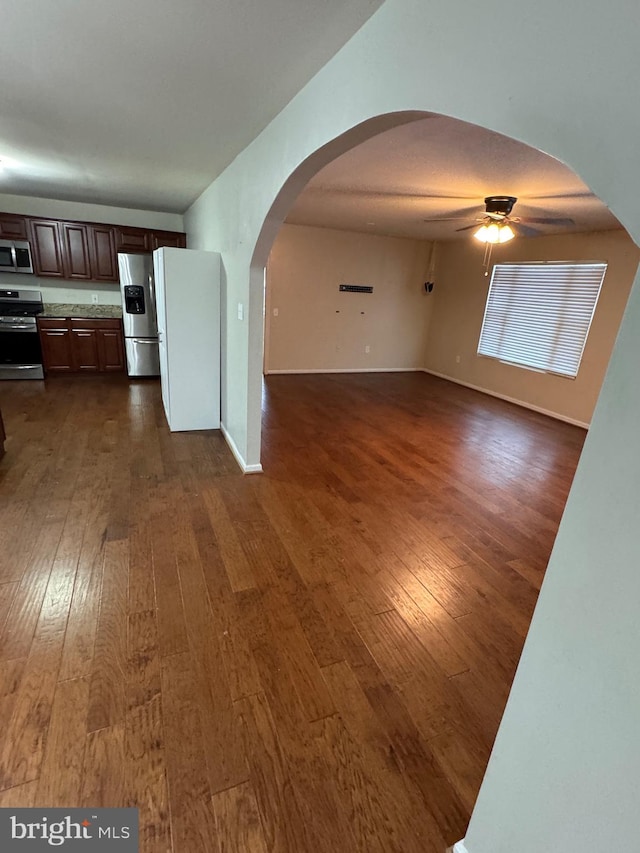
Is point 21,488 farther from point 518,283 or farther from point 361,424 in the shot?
point 518,283

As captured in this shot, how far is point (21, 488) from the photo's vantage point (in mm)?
2883

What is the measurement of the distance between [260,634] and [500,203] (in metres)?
4.03

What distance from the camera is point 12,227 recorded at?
5344 millimetres

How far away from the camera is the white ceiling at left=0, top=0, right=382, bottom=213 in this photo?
1.49 meters

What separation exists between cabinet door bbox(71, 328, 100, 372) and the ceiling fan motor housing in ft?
16.9

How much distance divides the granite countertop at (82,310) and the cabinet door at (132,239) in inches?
36.4

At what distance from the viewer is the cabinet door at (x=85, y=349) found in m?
5.68

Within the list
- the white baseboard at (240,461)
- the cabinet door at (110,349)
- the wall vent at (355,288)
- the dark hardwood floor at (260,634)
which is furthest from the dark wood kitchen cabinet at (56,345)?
the wall vent at (355,288)

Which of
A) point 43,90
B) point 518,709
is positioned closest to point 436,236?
point 43,90

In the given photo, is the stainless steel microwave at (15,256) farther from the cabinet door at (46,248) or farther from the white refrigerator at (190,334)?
the white refrigerator at (190,334)

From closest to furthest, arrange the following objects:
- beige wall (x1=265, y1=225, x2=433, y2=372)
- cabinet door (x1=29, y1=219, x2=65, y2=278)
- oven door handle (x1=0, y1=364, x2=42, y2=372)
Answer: oven door handle (x1=0, y1=364, x2=42, y2=372) → cabinet door (x1=29, y1=219, x2=65, y2=278) → beige wall (x1=265, y1=225, x2=433, y2=372)

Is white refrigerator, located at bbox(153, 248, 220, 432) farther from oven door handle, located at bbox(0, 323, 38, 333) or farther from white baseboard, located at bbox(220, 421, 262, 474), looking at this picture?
oven door handle, located at bbox(0, 323, 38, 333)

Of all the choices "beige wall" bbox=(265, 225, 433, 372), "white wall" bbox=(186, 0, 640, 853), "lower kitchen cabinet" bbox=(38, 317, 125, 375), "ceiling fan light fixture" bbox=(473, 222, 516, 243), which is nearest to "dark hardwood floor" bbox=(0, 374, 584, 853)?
"white wall" bbox=(186, 0, 640, 853)

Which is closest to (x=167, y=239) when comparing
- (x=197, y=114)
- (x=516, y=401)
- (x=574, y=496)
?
(x=197, y=114)
